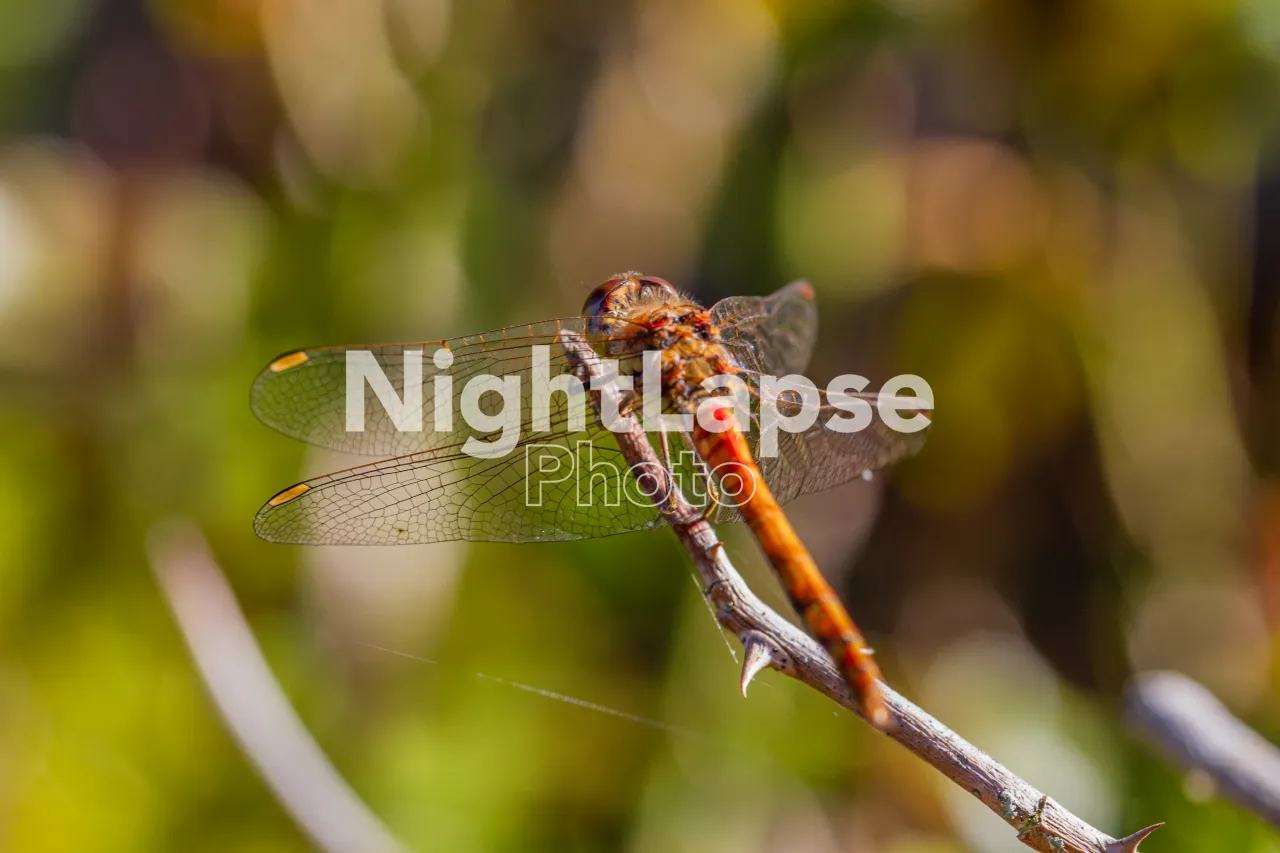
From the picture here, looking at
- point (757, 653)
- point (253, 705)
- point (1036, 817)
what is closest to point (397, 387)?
point (757, 653)

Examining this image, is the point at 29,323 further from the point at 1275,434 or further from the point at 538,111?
the point at 1275,434

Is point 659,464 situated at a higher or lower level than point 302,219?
lower

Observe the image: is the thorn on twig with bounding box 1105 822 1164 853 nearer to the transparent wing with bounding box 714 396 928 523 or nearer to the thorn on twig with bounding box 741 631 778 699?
the thorn on twig with bounding box 741 631 778 699

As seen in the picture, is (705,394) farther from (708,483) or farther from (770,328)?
(770,328)

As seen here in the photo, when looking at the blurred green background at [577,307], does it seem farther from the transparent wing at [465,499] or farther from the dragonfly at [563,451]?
the transparent wing at [465,499]

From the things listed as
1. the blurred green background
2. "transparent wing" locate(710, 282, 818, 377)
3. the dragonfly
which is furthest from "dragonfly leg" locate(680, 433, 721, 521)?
the blurred green background

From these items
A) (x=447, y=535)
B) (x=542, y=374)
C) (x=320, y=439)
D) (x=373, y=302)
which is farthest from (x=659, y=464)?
(x=373, y=302)

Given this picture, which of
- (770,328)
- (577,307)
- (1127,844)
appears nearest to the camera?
(1127,844)

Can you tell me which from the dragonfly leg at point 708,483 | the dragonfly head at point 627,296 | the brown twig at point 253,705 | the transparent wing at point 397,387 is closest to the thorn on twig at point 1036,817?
the dragonfly leg at point 708,483
